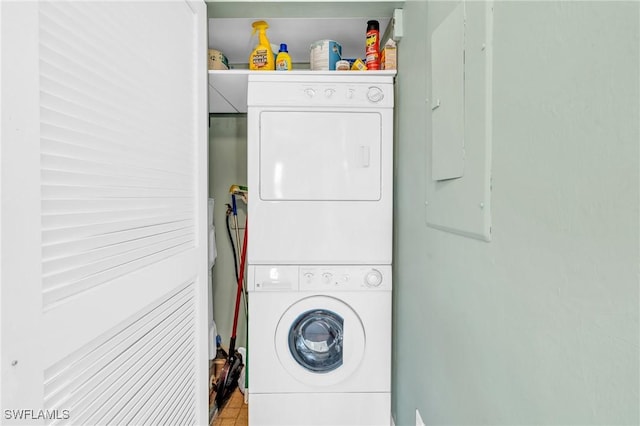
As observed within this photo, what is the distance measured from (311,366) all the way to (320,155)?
1090 millimetres

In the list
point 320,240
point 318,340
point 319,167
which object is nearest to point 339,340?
point 318,340

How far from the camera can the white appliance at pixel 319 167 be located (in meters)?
1.76

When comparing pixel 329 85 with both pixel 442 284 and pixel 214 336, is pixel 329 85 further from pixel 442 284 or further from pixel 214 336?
pixel 214 336

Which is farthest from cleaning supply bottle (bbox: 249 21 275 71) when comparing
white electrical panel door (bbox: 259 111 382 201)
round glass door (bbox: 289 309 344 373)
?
round glass door (bbox: 289 309 344 373)

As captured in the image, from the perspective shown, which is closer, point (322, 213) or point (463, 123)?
point (463, 123)

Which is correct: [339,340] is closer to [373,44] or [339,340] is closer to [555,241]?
[555,241]

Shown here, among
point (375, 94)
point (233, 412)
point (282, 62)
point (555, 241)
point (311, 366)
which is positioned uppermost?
point (282, 62)

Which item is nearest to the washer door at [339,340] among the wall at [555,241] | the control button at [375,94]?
the wall at [555,241]

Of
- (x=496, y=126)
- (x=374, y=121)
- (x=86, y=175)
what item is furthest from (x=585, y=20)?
(x=374, y=121)

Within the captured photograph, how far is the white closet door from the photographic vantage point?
612 mm

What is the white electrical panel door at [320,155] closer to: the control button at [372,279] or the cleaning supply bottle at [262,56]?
the cleaning supply bottle at [262,56]

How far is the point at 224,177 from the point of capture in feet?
8.42

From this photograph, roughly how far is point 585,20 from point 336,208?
1285 millimetres

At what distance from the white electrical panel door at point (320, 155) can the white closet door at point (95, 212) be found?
0.47 meters
